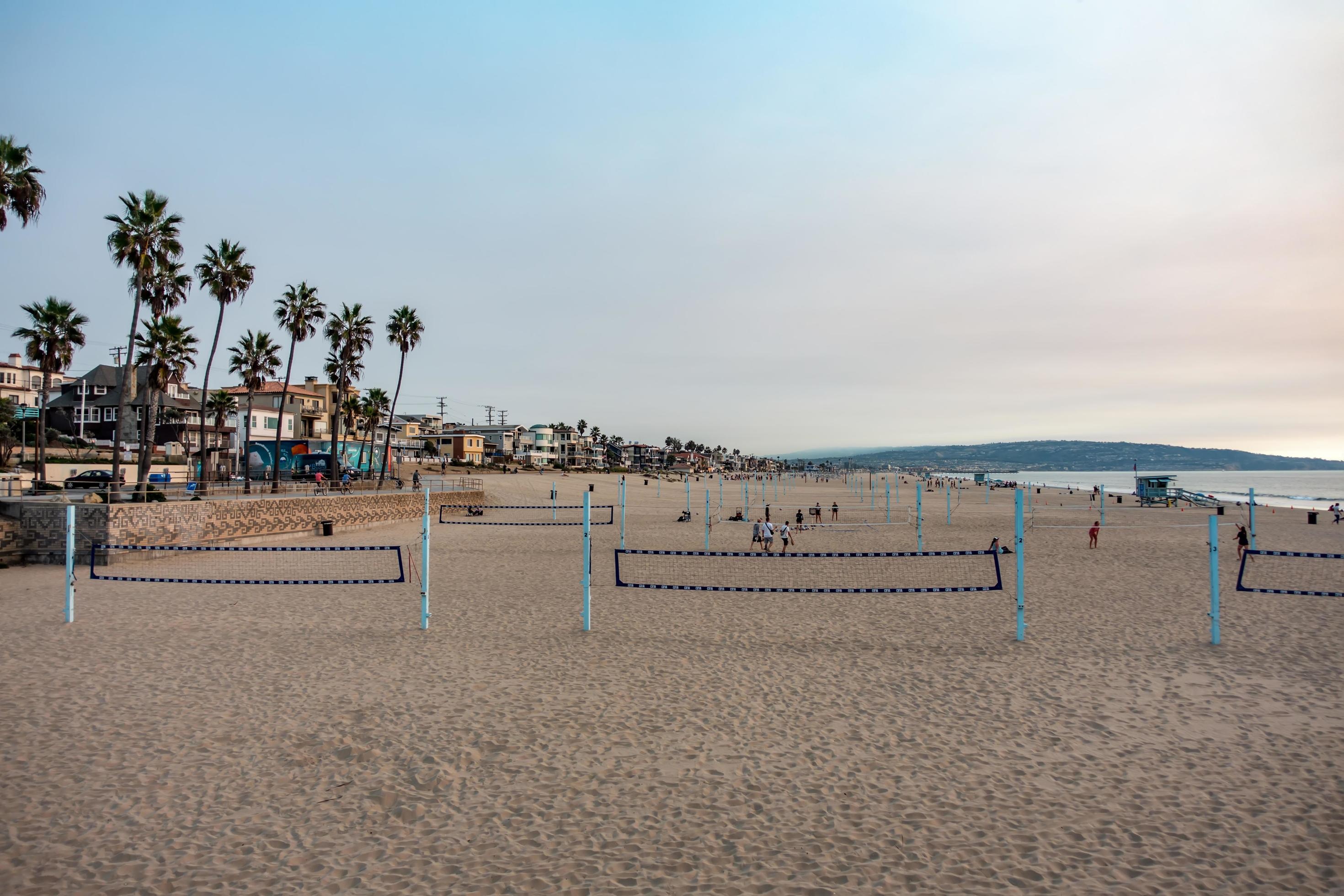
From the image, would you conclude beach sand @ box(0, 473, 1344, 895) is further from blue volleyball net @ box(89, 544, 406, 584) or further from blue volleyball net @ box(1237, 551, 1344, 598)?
blue volleyball net @ box(89, 544, 406, 584)

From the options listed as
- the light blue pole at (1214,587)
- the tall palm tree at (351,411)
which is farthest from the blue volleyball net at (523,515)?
the tall palm tree at (351,411)

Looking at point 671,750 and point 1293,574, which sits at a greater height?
point 1293,574

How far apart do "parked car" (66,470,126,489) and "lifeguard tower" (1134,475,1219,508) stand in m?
57.4

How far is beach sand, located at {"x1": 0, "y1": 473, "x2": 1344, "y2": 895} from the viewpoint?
14.4 feet

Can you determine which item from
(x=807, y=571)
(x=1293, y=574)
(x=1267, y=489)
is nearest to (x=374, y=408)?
(x=807, y=571)

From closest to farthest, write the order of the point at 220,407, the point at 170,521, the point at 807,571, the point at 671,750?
the point at 671,750
the point at 807,571
the point at 170,521
the point at 220,407

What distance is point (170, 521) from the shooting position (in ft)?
65.0

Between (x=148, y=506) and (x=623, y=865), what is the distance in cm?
2036

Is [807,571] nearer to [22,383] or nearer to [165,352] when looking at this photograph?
[165,352]

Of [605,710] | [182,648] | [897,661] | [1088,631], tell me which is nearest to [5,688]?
[182,648]

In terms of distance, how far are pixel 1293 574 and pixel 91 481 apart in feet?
129

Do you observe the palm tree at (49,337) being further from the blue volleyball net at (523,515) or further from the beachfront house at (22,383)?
the beachfront house at (22,383)

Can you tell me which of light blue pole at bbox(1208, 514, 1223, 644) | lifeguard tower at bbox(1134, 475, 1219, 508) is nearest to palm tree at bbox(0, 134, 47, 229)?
light blue pole at bbox(1208, 514, 1223, 644)

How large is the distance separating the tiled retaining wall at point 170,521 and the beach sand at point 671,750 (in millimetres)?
6680
